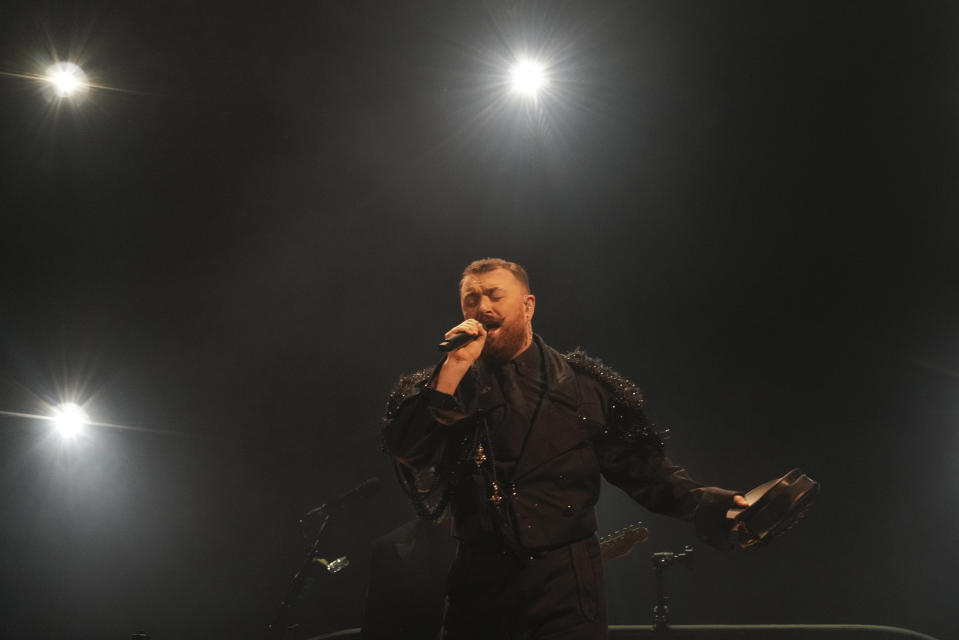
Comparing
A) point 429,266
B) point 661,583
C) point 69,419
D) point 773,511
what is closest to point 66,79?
point 69,419

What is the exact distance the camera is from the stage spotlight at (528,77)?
424 centimetres

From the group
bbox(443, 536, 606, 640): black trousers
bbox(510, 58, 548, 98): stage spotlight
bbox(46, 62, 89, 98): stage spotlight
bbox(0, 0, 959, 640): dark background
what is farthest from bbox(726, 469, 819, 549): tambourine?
bbox(46, 62, 89, 98): stage spotlight

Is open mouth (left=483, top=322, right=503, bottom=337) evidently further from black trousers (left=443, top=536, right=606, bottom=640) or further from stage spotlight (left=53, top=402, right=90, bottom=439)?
stage spotlight (left=53, top=402, right=90, bottom=439)

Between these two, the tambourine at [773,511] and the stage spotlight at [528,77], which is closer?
the tambourine at [773,511]

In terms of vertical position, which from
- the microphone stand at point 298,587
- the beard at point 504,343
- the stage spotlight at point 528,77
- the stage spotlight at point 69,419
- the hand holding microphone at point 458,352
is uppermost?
the stage spotlight at point 528,77

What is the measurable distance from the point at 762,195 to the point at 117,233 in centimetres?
542

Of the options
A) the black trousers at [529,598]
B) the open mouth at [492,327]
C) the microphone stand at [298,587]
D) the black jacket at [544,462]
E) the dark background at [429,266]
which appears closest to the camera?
the black trousers at [529,598]

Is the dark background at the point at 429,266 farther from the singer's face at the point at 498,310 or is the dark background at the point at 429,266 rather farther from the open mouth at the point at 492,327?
the open mouth at the point at 492,327

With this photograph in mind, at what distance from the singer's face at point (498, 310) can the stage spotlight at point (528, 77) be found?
2.48 metres

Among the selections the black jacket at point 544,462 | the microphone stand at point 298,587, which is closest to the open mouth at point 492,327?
the black jacket at point 544,462

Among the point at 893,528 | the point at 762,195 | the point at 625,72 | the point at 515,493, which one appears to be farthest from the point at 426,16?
the point at 893,528

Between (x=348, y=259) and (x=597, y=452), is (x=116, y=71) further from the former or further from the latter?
(x=597, y=452)

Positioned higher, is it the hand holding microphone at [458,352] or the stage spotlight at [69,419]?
the stage spotlight at [69,419]

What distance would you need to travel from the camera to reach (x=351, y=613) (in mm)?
4668
